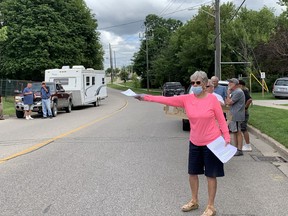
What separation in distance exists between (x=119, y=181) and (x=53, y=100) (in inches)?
611

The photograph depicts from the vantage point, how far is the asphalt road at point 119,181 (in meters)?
5.48

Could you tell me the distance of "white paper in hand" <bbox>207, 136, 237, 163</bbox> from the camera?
16.4ft

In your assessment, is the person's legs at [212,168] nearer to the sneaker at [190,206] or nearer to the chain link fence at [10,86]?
the sneaker at [190,206]

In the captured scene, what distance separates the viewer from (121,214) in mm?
5184

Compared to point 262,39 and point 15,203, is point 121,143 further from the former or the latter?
point 262,39

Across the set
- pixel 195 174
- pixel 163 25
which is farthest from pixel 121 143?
pixel 163 25

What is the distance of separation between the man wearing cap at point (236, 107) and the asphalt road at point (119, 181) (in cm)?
53

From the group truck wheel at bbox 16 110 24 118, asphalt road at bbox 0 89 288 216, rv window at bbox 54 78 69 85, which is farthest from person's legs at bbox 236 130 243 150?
rv window at bbox 54 78 69 85

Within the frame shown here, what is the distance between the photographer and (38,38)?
39406 mm

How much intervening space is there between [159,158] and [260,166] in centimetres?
212

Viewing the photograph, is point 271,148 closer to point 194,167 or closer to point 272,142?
point 272,142

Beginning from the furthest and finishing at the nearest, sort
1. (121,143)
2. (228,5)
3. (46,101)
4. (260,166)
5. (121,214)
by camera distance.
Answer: (228,5) → (46,101) → (121,143) → (260,166) → (121,214)

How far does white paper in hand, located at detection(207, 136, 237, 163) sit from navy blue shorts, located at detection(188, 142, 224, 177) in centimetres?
8

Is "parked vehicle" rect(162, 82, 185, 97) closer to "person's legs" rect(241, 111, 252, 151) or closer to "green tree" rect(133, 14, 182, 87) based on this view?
"green tree" rect(133, 14, 182, 87)
